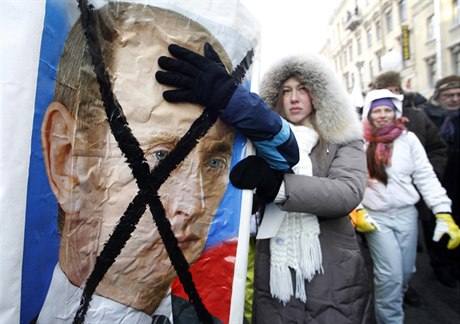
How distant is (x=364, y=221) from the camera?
2.12 meters

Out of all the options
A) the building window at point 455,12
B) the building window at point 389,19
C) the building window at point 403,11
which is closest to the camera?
the building window at point 455,12

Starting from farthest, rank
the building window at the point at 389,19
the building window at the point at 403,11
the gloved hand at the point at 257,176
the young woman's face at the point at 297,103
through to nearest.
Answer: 1. the building window at the point at 389,19
2. the building window at the point at 403,11
3. the young woman's face at the point at 297,103
4. the gloved hand at the point at 257,176

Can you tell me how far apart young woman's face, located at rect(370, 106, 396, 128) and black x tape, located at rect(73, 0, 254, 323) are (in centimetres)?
200

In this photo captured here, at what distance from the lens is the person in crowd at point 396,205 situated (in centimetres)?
212

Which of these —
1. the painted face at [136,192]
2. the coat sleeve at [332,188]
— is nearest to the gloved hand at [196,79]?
the painted face at [136,192]

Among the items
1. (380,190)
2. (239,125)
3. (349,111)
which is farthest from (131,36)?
(380,190)

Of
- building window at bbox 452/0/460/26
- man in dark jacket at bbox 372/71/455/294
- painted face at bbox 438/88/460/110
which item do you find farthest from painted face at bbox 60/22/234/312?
building window at bbox 452/0/460/26

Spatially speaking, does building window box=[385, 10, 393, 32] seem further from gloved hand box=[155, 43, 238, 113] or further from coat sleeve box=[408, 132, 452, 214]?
gloved hand box=[155, 43, 238, 113]

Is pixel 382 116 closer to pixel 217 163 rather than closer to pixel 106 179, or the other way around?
pixel 217 163

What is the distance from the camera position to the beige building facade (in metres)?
10.9

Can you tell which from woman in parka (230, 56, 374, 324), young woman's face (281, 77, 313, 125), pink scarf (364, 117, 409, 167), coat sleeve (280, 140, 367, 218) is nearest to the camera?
coat sleeve (280, 140, 367, 218)

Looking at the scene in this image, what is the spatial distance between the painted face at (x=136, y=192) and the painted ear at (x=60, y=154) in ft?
0.06

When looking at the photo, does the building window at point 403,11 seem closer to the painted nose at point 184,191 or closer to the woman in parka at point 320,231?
the woman in parka at point 320,231

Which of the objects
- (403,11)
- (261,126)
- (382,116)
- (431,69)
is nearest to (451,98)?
(382,116)
